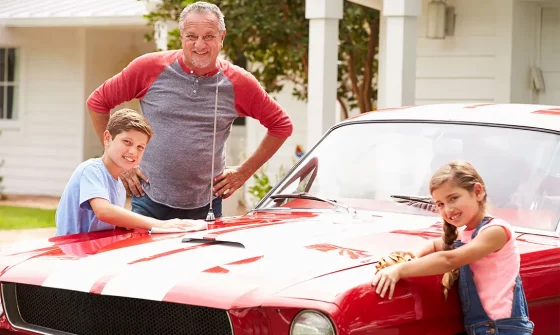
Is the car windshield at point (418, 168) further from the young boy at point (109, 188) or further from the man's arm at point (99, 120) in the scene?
the man's arm at point (99, 120)

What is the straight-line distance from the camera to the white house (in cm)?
1017

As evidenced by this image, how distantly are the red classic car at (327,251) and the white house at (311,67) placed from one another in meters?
4.74

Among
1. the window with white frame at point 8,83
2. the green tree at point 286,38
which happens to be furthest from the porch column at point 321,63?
the window with white frame at point 8,83

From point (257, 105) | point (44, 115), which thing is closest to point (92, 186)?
point (257, 105)

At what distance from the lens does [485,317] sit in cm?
366

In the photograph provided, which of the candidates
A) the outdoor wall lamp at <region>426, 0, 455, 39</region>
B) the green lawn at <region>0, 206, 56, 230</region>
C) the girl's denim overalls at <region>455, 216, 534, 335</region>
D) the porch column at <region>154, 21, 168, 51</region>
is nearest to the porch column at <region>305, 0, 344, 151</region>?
the outdoor wall lamp at <region>426, 0, 455, 39</region>

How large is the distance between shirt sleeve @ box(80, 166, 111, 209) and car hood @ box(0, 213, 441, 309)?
0.16 m

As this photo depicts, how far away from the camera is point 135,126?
462 cm

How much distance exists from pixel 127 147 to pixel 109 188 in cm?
21

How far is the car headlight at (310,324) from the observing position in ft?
10.6

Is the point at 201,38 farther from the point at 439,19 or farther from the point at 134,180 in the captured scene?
the point at 439,19

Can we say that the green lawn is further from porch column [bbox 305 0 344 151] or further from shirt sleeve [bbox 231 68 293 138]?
shirt sleeve [bbox 231 68 293 138]

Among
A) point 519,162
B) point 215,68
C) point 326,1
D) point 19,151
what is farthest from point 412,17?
point 19,151

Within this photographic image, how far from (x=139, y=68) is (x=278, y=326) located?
8.06ft
